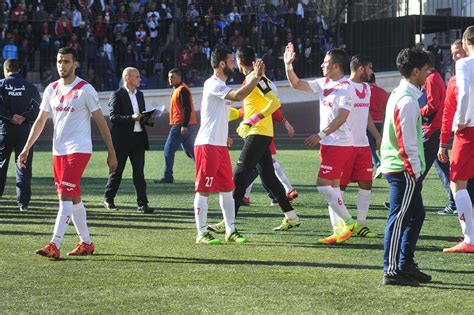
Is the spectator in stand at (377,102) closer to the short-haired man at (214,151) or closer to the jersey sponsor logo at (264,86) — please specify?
the jersey sponsor logo at (264,86)

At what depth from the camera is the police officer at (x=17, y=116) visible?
537 inches

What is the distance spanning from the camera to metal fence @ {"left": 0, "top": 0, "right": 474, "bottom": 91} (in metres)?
32.6

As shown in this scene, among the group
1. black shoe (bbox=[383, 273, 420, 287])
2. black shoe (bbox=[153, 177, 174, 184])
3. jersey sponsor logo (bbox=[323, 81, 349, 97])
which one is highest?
jersey sponsor logo (bbox=[323, 81, 349, 97])

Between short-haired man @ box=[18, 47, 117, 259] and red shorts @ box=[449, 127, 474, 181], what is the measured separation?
3.33 m

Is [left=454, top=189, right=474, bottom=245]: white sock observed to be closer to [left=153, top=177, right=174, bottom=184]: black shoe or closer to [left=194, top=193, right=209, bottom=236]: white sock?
[left=194, top=193, right=209, bottom=236]: white sock

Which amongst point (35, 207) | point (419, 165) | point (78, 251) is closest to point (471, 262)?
point (419, 165)

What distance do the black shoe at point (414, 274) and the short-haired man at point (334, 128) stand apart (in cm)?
217

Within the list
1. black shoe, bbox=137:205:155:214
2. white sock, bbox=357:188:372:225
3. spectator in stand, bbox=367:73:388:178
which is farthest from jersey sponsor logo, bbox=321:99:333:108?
spectator in stand, bbox=367:73:388:178

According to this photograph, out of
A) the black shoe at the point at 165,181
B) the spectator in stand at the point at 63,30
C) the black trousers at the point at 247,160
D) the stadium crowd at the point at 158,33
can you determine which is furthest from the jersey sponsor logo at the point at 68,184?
the spectator in stand at the point at 63,30

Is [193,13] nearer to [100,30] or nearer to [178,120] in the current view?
[100,30]

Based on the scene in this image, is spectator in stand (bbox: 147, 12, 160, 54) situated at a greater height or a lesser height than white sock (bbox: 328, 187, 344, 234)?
greater

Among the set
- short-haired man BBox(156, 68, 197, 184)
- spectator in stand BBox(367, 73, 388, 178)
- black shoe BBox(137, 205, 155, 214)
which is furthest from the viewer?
short-haired man BBox(156, 68, 197, 184)

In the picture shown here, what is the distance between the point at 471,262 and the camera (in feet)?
30.7

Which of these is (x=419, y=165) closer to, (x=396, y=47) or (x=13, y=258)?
A: (x=13, y=258)
